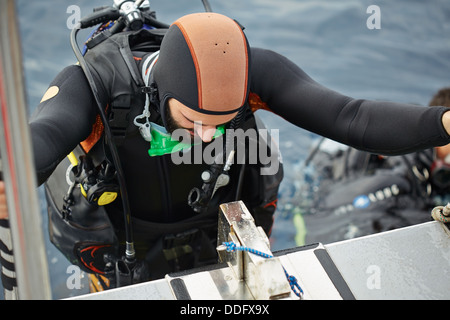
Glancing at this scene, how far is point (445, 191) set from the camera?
103 inches

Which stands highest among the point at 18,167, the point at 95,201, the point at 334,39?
the point at 18,167

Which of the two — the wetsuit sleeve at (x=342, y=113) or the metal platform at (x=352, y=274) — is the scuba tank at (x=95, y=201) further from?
the metal platform at (x=352, y=274)

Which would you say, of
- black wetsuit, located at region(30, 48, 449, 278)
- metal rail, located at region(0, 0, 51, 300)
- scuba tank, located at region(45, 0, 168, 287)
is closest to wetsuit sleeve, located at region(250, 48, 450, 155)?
black wetsuit, located at region(30, 48, 449, 278)

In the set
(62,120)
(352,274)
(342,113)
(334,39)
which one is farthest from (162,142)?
(334,39)

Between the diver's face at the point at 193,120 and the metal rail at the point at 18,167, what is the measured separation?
0.89 meters

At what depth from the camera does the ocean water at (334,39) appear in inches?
163

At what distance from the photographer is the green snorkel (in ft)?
4.96

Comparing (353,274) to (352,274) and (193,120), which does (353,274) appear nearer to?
(352,274)

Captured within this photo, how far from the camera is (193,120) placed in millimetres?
1392

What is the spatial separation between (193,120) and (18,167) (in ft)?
3.06
